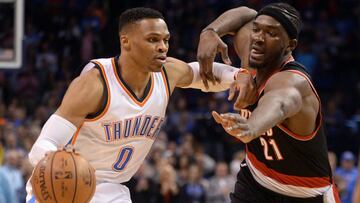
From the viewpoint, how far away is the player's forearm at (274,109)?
4.36 meters

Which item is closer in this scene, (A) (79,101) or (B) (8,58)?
(A) (79,101)

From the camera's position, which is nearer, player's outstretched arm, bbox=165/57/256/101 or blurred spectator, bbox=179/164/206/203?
player's outstretched arm, bbox=165/57/256/101

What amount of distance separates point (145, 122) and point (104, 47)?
10.2 metres

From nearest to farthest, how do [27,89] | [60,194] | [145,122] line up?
[60,194] → [145,122] → [27,89]

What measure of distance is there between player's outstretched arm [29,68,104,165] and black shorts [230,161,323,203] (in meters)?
1.15

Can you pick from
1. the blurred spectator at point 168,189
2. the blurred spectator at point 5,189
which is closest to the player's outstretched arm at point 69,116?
the blurred spectator at point 5,189

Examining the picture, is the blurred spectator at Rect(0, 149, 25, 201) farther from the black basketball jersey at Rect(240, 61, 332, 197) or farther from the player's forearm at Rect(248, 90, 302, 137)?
the player's forearm at Rect(248, 90, 302, 137)

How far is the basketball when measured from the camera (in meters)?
4.83

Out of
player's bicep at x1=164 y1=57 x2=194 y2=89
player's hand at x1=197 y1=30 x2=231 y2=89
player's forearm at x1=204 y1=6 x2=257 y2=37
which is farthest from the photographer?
player's bicep at x1=164 y1=57 x2=194 y2=89

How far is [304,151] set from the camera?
511 centimetres

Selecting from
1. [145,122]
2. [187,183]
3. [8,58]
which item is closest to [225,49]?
[145,122]

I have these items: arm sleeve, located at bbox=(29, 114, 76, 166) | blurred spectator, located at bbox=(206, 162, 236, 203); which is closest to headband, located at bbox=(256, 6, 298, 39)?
arm sleeve, located at bbox=(29, 114, 76, 166)

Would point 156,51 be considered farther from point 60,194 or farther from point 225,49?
point 60,194

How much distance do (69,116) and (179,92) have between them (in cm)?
908
